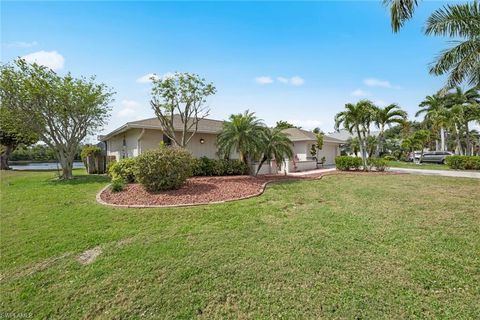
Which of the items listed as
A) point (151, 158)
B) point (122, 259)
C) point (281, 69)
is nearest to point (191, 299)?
point (122, 259)

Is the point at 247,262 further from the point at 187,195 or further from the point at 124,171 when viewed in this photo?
the point at 124,171

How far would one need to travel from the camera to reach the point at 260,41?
35.7ft

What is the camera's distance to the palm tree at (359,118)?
16703 millimetres

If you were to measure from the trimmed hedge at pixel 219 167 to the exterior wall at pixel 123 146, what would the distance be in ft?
15.0

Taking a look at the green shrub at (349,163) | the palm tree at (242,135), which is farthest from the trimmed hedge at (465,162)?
the palm tree at (242,135)

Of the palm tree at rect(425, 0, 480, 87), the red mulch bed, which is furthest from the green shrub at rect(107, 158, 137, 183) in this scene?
the palm tree at rect(425, 0, 480, 87)

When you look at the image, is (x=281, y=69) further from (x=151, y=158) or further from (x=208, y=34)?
(x=151, y=158)

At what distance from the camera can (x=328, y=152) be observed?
1001 inches

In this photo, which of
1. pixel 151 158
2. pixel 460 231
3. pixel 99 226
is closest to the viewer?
pixel 460 231

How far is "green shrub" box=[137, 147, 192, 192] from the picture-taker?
348 inches

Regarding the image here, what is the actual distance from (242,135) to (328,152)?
16932 millimetres

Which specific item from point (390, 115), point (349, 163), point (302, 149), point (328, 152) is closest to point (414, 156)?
point (328, 152)

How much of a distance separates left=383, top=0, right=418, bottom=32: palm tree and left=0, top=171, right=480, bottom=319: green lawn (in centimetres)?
672

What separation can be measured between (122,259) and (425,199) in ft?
30.2
